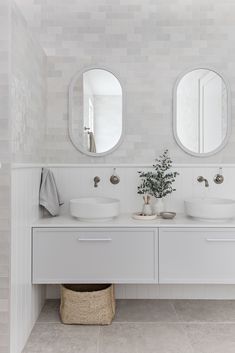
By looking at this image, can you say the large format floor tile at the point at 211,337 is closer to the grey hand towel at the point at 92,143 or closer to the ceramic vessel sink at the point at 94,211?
the ceramic vessel sink at the point at 94,211

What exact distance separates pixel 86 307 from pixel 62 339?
0.87ft

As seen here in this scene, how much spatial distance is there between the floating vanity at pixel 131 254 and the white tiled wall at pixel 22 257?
0.12 m

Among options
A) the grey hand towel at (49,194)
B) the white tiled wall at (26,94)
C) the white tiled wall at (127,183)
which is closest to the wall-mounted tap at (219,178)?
the white tiled wall at (127,183)

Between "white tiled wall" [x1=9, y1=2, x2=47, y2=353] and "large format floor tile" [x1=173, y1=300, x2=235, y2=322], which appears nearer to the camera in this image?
"white tiled wall" [x1=9, y1=2, x2=47, y2=353]

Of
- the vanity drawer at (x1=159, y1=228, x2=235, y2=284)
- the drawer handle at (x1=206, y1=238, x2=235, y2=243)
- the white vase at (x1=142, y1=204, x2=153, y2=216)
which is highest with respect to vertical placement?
the white vase at (x1=142, y1=204, x2=153, y2=216)

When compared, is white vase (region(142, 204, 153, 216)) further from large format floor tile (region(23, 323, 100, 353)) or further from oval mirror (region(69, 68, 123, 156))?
large format floor tile (region(23, 323, 100, 353))

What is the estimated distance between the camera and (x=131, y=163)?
3018 millimetres

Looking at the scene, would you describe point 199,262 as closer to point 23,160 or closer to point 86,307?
point 86,307

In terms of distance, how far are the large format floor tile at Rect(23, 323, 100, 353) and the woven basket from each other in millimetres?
52

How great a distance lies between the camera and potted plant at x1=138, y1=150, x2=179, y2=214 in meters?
2.88

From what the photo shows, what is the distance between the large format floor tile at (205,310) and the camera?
2693 millimetres

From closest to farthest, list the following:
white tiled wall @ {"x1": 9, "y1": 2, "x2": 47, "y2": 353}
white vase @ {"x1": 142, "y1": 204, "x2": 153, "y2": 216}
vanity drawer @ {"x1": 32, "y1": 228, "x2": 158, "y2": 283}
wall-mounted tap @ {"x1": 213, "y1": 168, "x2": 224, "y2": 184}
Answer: white tiled wall @ {"x1": 9, "y1": 2, "x2": 47, "y2": 353}
vanity drawer @ {"x1": 32, "y1": 228, "x2": 158, "y2": 283}
white vase @ {"x1": 142, "y1": 204, "x2": 153, "y2": 216}
wall-mounted tap @ {"x1": 213, "y1": 168, "x2": 224, "y2": 184}

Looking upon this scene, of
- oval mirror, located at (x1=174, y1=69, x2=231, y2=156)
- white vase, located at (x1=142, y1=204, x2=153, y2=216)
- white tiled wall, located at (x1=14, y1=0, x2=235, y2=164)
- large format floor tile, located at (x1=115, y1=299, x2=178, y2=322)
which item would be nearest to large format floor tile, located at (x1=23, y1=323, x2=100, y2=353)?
large format floor tile, located at (x1=115, y1=299, x2=178, y2=322)

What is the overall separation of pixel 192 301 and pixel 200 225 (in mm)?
894
